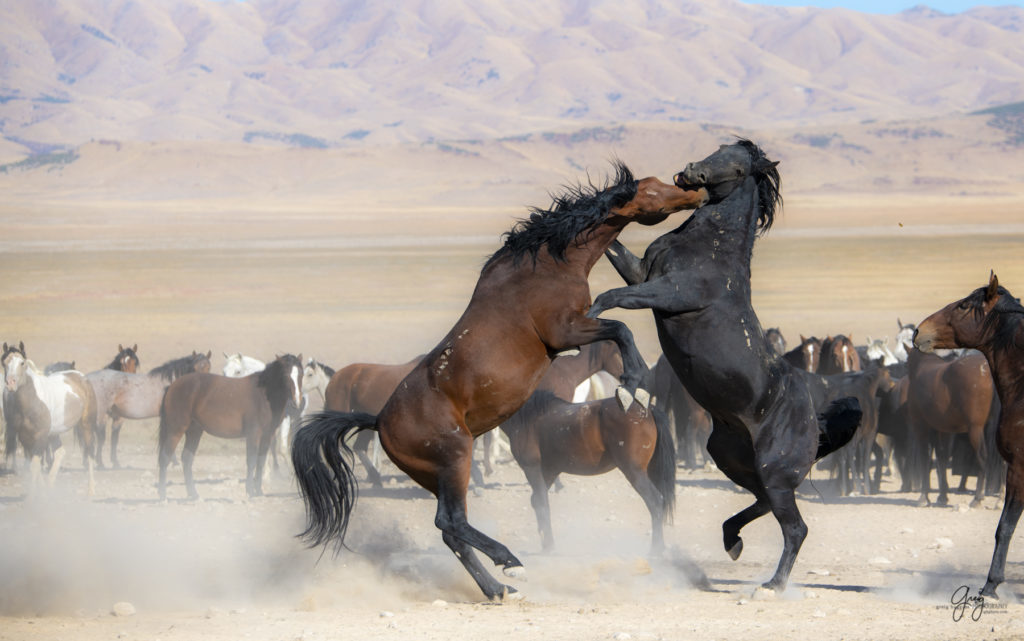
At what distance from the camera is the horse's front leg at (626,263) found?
23.6ft

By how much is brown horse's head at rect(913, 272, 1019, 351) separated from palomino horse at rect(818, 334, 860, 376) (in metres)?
6.53

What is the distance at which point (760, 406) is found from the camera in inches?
282

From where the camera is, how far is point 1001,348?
757cm

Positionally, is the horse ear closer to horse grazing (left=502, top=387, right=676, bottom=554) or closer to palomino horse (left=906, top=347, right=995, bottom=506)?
horse grazing (left=502, top=387, right=676, bottom=554)

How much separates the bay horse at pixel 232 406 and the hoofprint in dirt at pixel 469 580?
592mm

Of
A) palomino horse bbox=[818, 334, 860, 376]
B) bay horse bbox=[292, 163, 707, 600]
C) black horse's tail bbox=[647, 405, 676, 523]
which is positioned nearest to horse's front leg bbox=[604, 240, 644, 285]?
bay horse bbox=[292, 163, 707, 600]

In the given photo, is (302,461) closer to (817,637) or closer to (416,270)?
(817,637)

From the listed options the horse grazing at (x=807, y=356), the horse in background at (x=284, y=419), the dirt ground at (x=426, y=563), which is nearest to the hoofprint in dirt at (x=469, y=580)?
the dirt ground at (x=426, y=563)

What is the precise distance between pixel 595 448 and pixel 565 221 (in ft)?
12.2

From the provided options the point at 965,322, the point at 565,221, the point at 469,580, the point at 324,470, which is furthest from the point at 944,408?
the point at 324,470

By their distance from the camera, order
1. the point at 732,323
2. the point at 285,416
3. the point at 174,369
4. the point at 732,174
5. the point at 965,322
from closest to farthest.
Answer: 1. the point at 732,323
2. the point at 732,174
3. the point at 965,322
4. the point at 285,416
5. the point at 174,369

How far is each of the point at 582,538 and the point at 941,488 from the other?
374 cm

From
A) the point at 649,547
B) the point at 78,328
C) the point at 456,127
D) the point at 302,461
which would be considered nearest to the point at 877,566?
the point at 649,547

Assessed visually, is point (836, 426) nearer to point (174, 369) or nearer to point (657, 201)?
point (657, 201)
